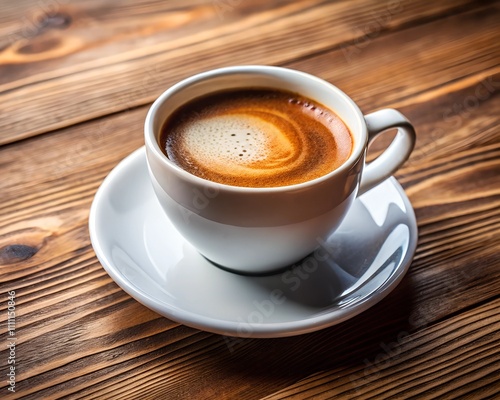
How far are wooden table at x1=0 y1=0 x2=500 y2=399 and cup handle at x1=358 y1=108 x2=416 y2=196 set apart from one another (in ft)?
0.42

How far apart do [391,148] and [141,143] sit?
43cm

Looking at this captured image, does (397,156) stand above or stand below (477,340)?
above

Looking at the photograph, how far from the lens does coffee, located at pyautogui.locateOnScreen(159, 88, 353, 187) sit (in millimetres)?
825

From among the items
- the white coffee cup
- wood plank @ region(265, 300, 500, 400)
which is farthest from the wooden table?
the white coffee cup

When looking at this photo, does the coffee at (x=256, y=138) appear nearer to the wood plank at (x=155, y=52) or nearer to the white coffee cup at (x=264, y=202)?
the white coffee cup at (x=264, y=202)

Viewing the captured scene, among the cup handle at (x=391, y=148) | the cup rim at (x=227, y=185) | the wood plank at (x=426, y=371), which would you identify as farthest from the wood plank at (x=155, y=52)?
the wood plank at (x=426, y=371)

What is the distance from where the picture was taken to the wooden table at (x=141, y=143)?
0.74 m

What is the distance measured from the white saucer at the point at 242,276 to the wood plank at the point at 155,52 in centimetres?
27

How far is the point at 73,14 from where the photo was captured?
1.41 meters

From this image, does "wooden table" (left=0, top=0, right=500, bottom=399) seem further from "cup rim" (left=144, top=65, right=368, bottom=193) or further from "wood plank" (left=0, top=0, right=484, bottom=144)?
"cup rim" (left=144, top=65, right=368, bottom=193)

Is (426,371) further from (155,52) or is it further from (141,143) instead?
(155,52)

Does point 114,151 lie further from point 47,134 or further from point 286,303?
point 286,303

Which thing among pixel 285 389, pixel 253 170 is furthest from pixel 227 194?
pixel 285 389

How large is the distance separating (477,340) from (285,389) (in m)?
0.25
